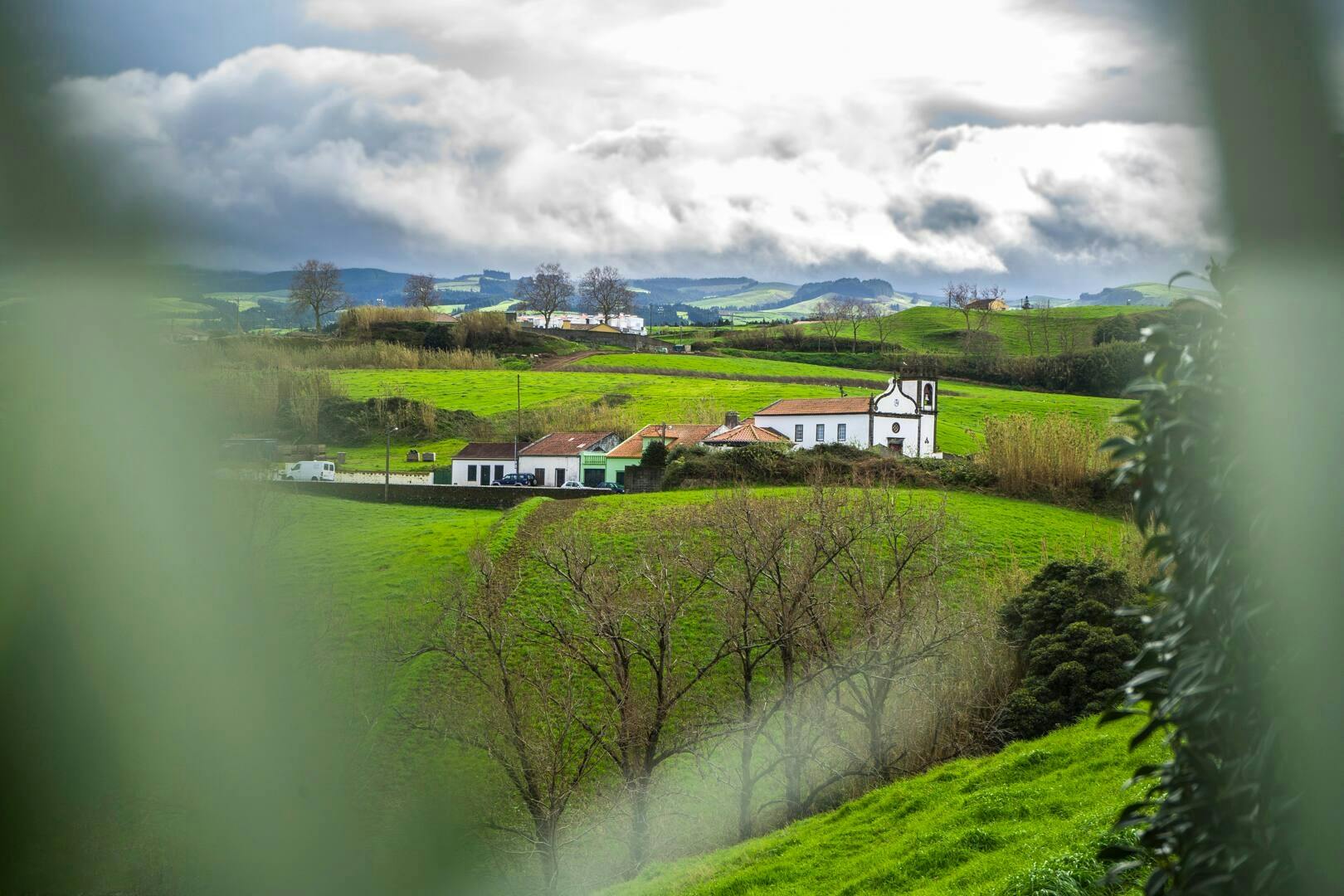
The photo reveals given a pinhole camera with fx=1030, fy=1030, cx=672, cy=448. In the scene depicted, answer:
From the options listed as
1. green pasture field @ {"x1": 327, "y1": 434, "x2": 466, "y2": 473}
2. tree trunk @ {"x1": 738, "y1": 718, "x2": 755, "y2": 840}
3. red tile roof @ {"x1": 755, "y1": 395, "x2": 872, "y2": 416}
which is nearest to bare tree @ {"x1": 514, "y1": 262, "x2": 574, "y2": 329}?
green pasture field @ {"x1": 327, "y1": 434, "x2": 466, "y2": 473}

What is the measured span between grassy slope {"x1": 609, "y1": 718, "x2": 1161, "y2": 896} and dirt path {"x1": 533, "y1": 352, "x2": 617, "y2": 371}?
53.2 metres

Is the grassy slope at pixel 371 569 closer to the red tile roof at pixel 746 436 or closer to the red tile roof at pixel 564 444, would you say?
the red tile roof at pixel 564 444

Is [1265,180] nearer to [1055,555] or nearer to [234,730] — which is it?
[234,730]

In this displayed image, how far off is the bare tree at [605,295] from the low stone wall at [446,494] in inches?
2255

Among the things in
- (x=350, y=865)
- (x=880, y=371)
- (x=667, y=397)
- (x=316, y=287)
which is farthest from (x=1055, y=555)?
(x=316, y=287)

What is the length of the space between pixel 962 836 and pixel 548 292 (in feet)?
277

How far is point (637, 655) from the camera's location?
2228cm

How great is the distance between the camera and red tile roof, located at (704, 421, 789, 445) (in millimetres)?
37750

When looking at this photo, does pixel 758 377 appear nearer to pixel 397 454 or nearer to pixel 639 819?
pixel 397 454

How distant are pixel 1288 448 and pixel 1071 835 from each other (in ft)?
18.0

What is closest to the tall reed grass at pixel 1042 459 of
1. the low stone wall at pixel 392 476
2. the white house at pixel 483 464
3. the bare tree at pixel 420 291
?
the white house at pixel 483 464

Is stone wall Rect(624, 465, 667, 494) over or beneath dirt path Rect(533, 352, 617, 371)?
beneath

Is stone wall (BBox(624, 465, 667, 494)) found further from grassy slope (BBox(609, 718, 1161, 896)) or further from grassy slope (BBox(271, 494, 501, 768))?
grassy slope (BBox(609, 718, 1161, 896))

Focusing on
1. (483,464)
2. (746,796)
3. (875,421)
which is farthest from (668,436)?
(746,796)
